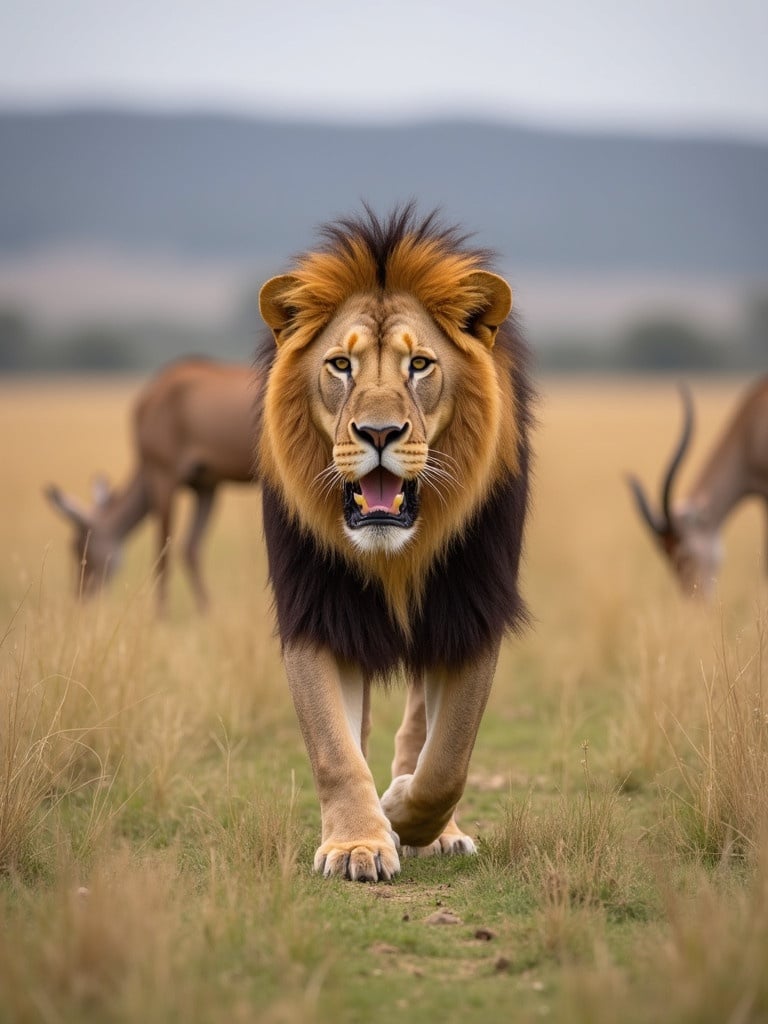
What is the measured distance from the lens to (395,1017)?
3.36 meters

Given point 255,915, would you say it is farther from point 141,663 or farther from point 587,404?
point 587,404

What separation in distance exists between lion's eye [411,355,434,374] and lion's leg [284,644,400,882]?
0.97 meters

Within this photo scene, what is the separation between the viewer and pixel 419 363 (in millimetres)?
4512

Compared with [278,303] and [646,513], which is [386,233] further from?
[646,513]

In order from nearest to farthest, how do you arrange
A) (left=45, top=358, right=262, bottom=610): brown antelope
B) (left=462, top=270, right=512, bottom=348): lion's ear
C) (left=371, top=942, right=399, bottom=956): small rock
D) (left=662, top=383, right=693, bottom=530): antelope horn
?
(left=371, top=942, right=399, bottom=956): small rock, (left=462, top=270, right=512, bottom=348): lion's ear, (left=662, top=383, right=693, bottom=530): antelope horn, (left=45, top=358, right=262, bottom=610): brown antelope

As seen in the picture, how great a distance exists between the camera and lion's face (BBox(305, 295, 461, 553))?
4289mm

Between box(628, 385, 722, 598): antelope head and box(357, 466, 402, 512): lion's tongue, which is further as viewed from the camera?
box(628, 385, 722, 598): antelope head

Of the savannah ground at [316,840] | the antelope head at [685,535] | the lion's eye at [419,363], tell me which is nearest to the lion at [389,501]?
the lion's eye at [419,363]

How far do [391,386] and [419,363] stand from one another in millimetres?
167

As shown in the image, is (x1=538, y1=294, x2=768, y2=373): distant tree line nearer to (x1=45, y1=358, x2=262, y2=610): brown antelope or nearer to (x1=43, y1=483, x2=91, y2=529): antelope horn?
(x1=45, y1=358, x2=262, y2=610): brown antelope

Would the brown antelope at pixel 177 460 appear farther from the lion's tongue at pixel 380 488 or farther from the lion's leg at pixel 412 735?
the lion's tongue at pixel 380 488

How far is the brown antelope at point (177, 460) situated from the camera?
1224 centimetres

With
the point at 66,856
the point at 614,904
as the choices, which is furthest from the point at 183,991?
the point at 614,904

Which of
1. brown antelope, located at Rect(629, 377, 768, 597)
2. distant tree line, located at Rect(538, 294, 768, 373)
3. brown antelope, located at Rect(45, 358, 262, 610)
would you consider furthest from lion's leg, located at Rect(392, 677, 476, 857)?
distant tree line, located at Rect(538, 294, 768, 373)
